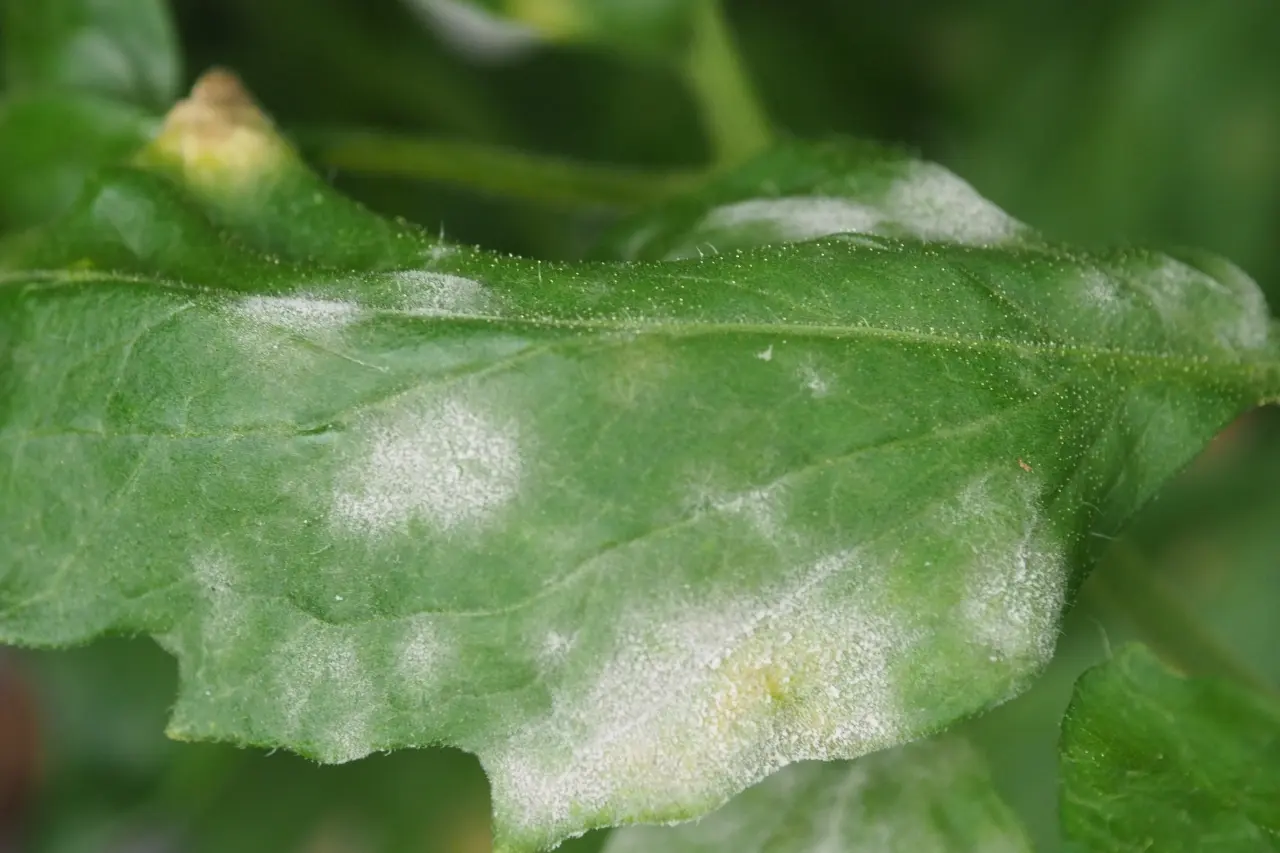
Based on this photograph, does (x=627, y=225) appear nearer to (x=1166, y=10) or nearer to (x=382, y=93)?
(x=382, y=93)

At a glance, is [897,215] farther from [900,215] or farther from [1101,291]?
[1101,291]

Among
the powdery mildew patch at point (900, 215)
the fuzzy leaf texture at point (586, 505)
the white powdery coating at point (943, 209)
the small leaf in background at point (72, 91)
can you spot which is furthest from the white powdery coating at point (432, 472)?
the small leaf in background at point (72, 91)

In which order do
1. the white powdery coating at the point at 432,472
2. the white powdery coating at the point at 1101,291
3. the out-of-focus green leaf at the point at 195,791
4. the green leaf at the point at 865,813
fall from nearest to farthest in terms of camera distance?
the white powdery coating at the point at 432,472, the white powdery coating at the point at 1101,291, the green leaf at the point at 865,813, the out-of-focus green leaf at the point at 195,791

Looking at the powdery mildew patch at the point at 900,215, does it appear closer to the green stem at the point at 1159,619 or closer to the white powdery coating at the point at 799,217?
the white powdery coating at the point at 799,217

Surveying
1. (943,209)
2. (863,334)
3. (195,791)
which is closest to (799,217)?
(943,209)

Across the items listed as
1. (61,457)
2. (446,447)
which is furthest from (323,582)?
(61,457)

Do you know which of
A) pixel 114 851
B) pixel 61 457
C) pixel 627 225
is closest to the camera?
pixel 61 457
